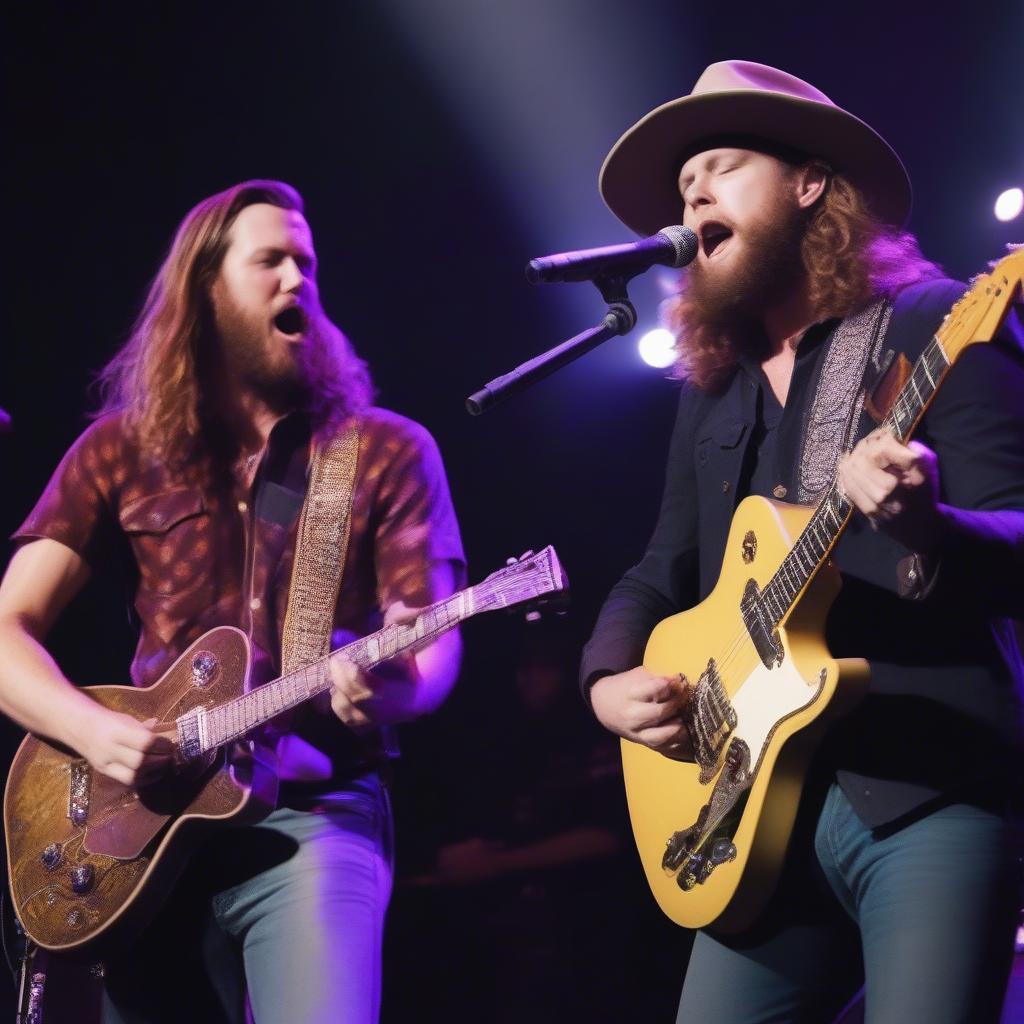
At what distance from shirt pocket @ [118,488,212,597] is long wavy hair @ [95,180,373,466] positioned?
0.47 feet

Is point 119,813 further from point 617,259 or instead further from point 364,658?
point 617,259

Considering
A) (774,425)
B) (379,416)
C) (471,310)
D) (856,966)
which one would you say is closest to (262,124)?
(471,310)

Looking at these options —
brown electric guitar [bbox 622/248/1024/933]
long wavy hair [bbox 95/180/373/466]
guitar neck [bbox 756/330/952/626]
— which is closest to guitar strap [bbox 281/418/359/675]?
long wavy hair [bbox 95/180/373/466]

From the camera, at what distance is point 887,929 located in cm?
174

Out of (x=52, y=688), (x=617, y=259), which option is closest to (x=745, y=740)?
(x=617, y=259)

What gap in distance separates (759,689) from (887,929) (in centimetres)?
42

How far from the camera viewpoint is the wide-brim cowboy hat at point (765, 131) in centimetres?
253

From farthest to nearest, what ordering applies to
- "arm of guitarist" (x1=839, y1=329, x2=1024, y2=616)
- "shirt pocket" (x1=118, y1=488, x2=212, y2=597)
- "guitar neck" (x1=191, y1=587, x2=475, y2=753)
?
"shirt pocket" (x1=118, y1=488, x2=212, y2=597) → "guitar neck" (x1=191, y1=587, x2=475, y2=753) → "arm of guitarist" (x1=839, y1=329, x2=1024, y2=616)

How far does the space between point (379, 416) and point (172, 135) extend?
2.15 m

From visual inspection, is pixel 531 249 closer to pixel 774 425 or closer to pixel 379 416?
pixel 379 416

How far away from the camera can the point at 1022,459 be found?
1861 mm

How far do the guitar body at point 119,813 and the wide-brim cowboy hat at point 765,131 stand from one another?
1484mm

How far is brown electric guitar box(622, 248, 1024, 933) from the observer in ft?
5.77

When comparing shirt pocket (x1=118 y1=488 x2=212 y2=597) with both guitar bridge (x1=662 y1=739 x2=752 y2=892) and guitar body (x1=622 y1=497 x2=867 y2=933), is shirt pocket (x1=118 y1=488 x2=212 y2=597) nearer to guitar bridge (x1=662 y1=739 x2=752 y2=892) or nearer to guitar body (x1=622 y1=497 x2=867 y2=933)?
guitar body (x1=622 y1=497 x2=867 y2=933)
